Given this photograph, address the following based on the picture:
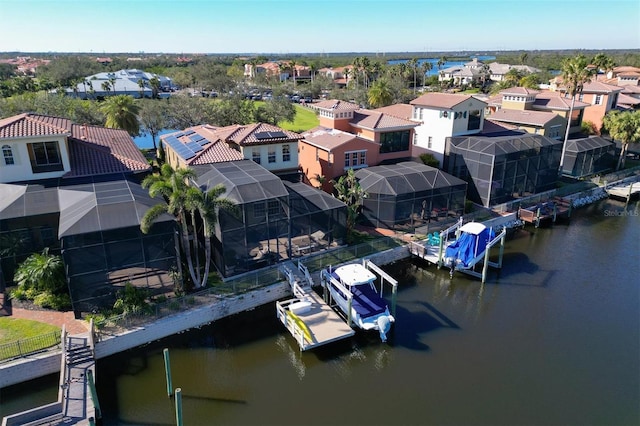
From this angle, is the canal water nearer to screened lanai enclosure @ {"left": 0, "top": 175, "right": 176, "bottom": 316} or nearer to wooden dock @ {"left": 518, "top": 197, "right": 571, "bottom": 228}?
screened lanai enclosure @ {"left": 0, "top": 175, "right": 176, "bottom": 316}

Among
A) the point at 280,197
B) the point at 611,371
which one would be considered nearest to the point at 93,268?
the point at 280,197

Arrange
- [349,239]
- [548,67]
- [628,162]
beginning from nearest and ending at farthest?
[349,239]
[628,162]
[548,67]

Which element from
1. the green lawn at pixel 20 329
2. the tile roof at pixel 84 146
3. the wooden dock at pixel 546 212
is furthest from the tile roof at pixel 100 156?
the wooden dock at pixel 546 212

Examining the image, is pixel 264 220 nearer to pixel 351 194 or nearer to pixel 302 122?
pixel 351 194

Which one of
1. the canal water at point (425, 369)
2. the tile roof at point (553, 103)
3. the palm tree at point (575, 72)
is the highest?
the palm tree at point (575, 72)

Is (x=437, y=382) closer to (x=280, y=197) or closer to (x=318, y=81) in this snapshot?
(x=280, y=197)

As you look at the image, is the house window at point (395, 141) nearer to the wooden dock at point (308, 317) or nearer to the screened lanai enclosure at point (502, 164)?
the screened lanai enclosure at point (502, 164)

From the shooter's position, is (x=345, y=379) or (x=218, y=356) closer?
(x=345, y=379)
